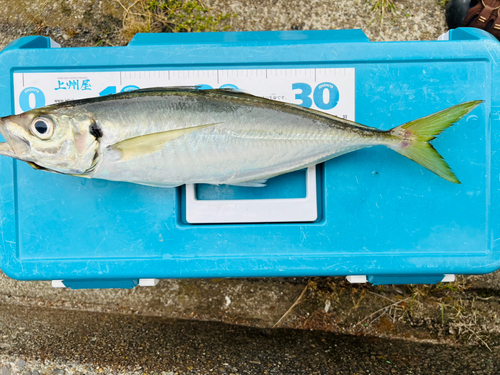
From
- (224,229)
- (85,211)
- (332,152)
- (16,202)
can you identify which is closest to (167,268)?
(224,229)

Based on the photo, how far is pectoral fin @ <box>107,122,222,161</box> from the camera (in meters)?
1.49

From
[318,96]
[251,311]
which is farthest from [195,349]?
[318,96]

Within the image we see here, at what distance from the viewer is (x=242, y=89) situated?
1.73 metres

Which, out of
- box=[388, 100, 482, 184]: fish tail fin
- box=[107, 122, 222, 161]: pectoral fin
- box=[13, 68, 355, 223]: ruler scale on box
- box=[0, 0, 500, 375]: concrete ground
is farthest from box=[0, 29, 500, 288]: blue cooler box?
box=[0, 0, 500, 375]: concrete ground

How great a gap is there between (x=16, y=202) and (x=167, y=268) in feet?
2.73

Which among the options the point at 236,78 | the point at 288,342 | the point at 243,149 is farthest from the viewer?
the point at 288,342

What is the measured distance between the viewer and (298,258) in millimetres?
1753

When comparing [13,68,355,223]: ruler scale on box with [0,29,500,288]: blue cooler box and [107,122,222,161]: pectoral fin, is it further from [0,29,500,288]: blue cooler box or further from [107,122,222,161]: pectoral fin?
[107,122,222,161]: pectoral fin

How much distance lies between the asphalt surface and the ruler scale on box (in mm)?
989

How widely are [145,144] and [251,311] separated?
57.5 inches

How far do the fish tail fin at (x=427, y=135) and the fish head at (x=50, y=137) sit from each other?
131 centimetres

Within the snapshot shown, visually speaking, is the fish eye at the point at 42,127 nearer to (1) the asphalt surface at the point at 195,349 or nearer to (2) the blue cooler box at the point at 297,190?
(2) the blue cooler box at the point at 297,190

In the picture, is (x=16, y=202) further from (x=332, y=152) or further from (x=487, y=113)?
(x=487, y=113)

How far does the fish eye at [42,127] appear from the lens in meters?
1.44
